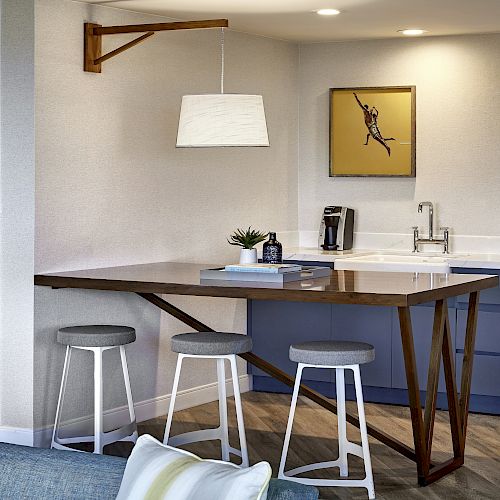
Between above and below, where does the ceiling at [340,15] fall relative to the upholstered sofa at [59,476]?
above

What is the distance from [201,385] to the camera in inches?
237

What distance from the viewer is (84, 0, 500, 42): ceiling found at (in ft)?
16.8

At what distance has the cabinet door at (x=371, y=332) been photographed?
593cm

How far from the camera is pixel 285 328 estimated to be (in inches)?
246

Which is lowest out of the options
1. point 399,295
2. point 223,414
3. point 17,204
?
point 223,414

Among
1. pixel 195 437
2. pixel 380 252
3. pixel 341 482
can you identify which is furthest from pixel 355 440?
pixel 380 252

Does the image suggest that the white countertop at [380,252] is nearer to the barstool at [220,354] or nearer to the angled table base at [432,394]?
the angled table base at [432,394]

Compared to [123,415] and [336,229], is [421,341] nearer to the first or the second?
[336,229]

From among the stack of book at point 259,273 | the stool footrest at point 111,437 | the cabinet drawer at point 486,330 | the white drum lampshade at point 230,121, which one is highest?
the white drum lampshade at point 230,121

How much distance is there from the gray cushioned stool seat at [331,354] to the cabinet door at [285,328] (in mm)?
1905

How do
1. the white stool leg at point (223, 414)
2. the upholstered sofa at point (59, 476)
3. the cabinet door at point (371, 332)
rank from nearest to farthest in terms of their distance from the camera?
the upholstered sofa at point (59, 476)
the white stool leg at point (223, 414)
the cabinet door at point (371, 332)

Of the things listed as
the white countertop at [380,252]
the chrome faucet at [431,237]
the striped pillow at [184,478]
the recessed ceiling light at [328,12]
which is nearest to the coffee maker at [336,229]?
the white countertop at [380,252]

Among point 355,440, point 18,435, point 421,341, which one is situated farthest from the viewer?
point 421,341

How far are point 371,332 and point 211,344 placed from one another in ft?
6.05
